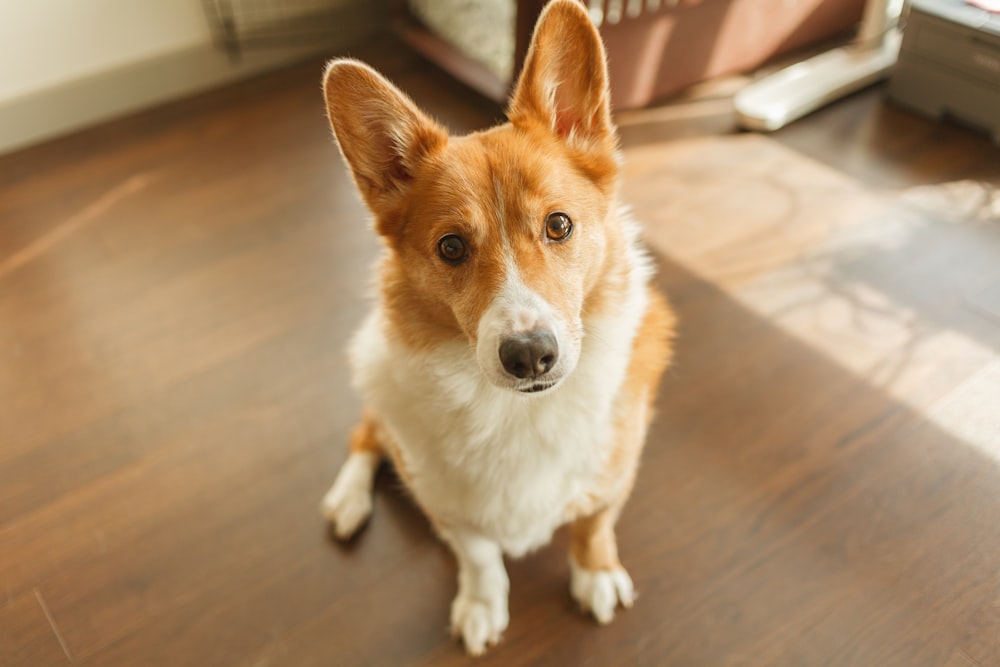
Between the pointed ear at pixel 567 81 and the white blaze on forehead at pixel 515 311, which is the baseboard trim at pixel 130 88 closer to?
the pointed ear at pixel 567 81

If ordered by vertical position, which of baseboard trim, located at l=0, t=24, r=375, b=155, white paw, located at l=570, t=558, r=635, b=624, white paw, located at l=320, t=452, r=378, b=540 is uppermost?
baseboard trim, located at l=0, t=24, r=375, b=155

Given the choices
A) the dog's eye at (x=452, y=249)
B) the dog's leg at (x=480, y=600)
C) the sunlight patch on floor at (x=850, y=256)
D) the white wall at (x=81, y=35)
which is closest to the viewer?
the dog's eye at (x=452, y=249)

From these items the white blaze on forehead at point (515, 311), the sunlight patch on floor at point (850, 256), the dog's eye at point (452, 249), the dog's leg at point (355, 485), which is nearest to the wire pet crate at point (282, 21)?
the sunlight patch on floor at point (850, 256)

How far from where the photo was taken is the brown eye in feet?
3.91

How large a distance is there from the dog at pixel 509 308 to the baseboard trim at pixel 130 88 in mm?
2149

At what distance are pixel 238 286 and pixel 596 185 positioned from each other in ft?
4.60

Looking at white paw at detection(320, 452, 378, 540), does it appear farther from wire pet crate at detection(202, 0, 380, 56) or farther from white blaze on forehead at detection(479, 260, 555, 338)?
wire pet crate at detection(202, 0, 380, 56)

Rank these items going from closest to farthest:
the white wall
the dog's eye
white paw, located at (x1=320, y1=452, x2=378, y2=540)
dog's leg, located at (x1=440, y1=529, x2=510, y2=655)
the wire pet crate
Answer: the dog's eye
dog's leg, located at (x1=440, y1=529, x2=510, y2=655)
white paw, located at (x1=320, y1=452, x2=378, y2=540)
the white wall
the wire pet crate

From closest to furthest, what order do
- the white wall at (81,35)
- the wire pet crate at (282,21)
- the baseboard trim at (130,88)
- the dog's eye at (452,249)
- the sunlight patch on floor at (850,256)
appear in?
the dog's eye at (452,249), the sunlight patch on floor at (850,256), the white wall at (81,35), the baseboard trim at (130,88), the wire pet crate at (282,21)

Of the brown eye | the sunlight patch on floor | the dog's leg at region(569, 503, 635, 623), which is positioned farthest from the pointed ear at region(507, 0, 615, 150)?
the sunlight patch on floor

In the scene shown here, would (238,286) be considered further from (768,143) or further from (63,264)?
(768,143)

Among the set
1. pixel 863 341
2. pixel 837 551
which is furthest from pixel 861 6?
pixel 837 551

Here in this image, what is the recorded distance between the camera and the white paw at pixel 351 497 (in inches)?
65.8

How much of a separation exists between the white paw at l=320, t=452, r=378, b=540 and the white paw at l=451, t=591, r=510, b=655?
31cm
